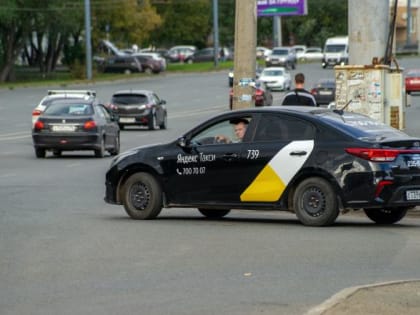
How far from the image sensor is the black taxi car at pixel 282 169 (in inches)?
602

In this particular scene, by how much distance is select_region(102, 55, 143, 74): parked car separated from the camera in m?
96.6

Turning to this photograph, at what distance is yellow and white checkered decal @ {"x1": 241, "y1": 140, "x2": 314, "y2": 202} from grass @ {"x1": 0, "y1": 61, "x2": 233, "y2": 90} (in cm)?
6579

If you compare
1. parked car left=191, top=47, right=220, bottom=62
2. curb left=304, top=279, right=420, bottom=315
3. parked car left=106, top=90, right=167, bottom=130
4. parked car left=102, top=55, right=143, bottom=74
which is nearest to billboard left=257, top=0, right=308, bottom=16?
parked car left=191, top=47, right=220, bottom=62

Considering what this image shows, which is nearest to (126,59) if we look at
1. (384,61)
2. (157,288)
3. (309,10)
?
(309,10)

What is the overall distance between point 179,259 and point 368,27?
7.84m

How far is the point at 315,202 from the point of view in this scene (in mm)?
15594

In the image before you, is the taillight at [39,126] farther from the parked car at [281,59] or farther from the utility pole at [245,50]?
the parked car at [281,59]

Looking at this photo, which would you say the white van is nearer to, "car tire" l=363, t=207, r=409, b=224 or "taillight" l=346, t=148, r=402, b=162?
"car tire" l=363, t=207, r=409, b=224

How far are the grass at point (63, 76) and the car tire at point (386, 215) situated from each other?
6563 cm

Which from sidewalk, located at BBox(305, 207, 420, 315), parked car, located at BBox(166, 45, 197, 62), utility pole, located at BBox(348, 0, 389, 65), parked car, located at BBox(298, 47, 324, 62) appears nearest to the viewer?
sidewalk, located at BBox(305, 207, 420, 315)

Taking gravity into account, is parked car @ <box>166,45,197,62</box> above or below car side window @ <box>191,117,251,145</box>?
below

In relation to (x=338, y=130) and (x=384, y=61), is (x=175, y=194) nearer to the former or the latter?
(x=338, y=130)

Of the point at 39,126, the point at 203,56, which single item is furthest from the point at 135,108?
the point at 203,56

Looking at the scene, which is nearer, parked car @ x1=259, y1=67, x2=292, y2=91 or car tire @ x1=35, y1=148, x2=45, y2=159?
car tire @ x1=35, y1=148, x2=45, y2=159
